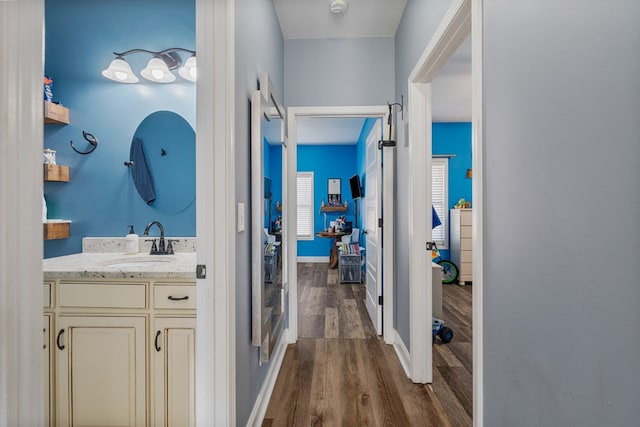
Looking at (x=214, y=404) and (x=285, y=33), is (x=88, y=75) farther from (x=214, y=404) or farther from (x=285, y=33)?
(x=214, y=404)

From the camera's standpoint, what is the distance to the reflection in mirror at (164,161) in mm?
2168

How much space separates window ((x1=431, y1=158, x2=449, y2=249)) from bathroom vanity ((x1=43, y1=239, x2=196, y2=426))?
16.2 ft

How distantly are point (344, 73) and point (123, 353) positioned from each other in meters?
2.69

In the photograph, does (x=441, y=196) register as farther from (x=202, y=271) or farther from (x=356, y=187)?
(x=202, y=271)

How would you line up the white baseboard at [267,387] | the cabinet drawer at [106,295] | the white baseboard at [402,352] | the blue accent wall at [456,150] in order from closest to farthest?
the cabinet drawer at [106,295]
the white baseboard at [267,387]
the white baseboard at [402,352]
the blue accent wall at [456,150]

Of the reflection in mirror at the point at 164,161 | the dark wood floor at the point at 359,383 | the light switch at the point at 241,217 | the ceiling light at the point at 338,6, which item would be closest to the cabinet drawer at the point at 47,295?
the reflection in mirror at the point at 164,161

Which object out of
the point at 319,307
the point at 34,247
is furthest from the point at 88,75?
the point at 319,307

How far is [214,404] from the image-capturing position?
1268 millimetres

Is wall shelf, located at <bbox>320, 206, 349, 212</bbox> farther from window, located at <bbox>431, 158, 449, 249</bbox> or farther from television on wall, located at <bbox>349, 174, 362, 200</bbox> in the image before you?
window, located at <bbox>431, 158, 449, 249</bbox>

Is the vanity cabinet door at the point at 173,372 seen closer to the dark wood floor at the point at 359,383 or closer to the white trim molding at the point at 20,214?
the dark wood floor at the point at 359,383

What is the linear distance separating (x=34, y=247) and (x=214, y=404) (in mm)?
1000

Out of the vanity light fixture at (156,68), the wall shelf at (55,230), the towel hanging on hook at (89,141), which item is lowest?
the wall shelf at (55,230)

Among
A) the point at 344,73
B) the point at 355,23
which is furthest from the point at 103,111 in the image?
the point at 355,23

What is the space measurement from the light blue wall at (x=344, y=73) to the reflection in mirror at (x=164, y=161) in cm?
113
